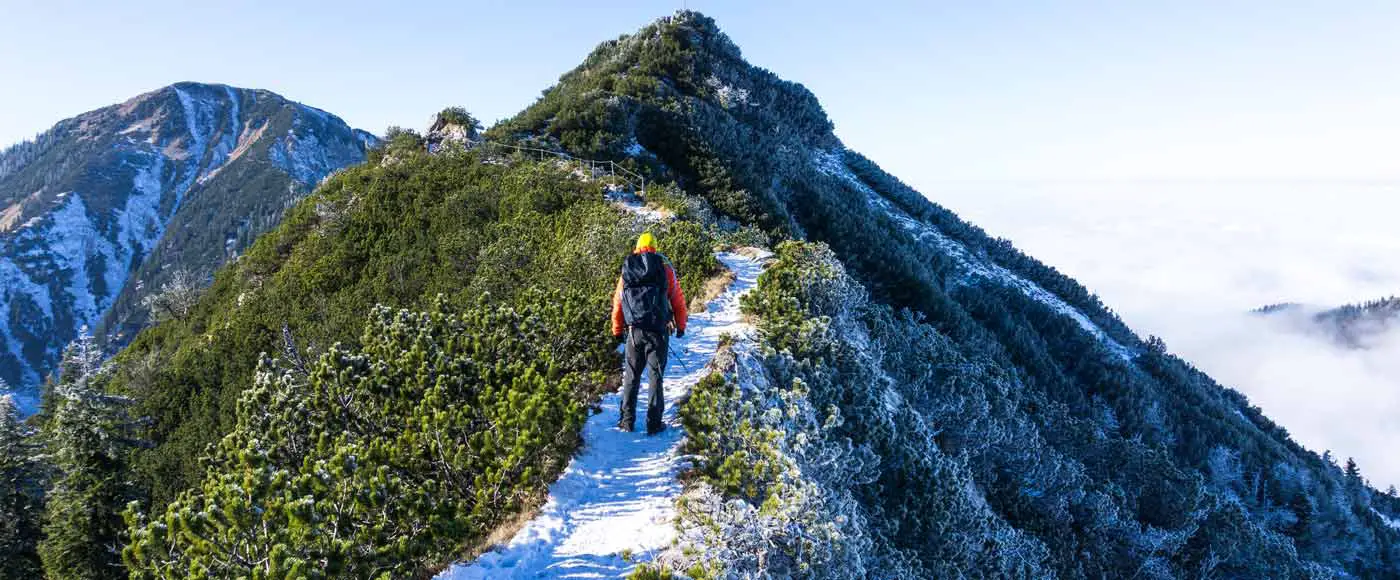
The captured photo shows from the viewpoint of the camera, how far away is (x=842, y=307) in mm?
14961

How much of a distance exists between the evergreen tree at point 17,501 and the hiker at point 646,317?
42.8ft

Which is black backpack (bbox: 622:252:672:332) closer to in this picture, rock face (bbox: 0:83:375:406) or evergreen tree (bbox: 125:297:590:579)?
evergreen tree (bbox: 125:297:590:579)

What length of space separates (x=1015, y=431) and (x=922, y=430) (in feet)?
38.8

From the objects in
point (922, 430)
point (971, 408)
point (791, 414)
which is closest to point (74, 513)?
point (791, 414)

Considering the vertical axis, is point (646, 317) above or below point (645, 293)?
below

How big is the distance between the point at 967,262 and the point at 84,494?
2337 inches

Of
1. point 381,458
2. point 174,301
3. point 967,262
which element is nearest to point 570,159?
point 381,458

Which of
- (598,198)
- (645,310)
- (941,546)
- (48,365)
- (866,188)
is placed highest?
(866,188)

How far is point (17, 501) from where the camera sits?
44.6 feet

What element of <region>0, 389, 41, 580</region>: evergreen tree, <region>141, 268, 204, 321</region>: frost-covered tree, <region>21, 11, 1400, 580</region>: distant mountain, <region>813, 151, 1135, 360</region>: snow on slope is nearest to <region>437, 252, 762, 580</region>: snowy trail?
<region>21, 11, 1400, 580</region>: distant mountain

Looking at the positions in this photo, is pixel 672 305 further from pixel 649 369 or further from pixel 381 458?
pixel 381 458

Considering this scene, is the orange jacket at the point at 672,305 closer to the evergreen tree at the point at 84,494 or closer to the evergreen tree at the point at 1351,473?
the evergreen tree at the point at 84,494

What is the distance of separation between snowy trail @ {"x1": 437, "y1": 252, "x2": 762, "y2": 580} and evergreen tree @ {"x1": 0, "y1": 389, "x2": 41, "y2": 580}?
12.6m

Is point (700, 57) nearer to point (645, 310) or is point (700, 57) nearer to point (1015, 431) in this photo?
point (1015, 431)
